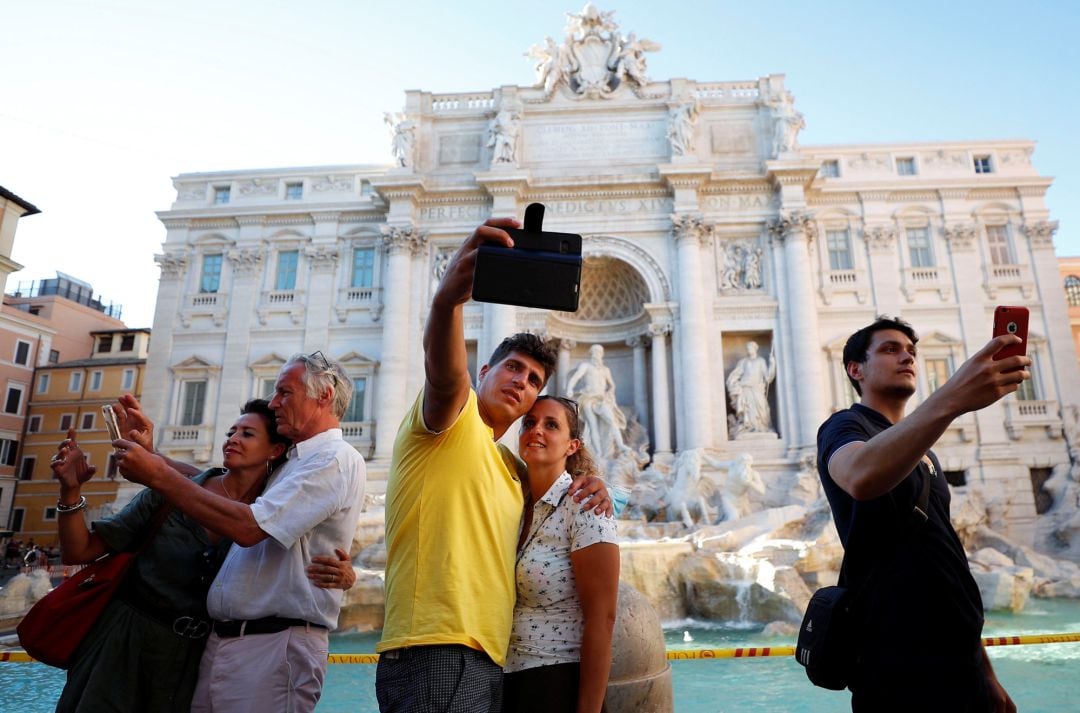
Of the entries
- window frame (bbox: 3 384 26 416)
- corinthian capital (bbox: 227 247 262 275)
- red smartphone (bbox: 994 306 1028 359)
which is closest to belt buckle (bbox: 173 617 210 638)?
red smartphone (bbox: 994 306 1028 359)

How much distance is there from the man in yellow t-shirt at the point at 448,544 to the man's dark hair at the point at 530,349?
300 millimetres

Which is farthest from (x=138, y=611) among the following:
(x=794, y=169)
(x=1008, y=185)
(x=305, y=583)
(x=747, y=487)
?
(x=1008, y=185)

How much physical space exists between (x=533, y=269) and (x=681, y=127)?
2095 centimetres

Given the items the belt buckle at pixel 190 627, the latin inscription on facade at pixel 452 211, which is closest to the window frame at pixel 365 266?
the latin inscription on facade at pixel 452 211

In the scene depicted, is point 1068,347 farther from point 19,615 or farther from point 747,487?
point 19,615

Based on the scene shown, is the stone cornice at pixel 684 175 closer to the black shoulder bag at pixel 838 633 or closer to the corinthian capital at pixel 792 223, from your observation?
the corinthian capital at pixel 792 223

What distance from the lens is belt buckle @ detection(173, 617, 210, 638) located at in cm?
257

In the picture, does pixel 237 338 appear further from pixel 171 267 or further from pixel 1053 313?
pixel 1053 313

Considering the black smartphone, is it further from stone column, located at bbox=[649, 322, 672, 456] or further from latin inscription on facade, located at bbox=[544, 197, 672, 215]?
latin inscription on facade, located at bbox=[544, 197, 672, 215]

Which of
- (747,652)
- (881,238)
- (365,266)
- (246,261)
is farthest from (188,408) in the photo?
(881,238)

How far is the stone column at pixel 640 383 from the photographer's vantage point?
20375mm

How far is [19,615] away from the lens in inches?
380

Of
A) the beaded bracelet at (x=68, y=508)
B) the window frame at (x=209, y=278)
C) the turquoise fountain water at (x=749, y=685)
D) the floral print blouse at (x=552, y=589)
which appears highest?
the window frame at (x=209, y=278)

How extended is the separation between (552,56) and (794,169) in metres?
9.02
